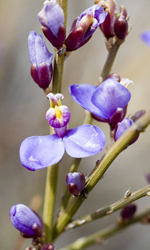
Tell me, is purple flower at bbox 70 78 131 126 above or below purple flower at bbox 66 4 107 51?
below

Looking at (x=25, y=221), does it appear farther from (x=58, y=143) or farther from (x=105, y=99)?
(x=105, y=99)

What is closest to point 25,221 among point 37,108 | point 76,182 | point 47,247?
point 47,247

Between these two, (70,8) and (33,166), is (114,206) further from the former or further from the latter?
(70,8)

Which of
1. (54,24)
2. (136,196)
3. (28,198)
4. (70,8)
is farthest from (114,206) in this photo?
(70,8)

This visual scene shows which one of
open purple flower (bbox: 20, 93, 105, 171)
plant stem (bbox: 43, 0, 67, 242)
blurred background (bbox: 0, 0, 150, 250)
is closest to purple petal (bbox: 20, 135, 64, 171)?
open purple flower (bbox: 20, 93, 105, 171)

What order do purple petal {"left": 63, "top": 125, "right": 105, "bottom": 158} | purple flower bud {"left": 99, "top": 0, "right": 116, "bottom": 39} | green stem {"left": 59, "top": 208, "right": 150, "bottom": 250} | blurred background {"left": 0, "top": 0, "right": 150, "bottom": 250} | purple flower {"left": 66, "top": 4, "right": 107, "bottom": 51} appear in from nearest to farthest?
1. purple petal {"left": 63, "top": 125, "right": 105, "bottom": 158}
2. purple flower {"left": 66, "top": 4, "right": 107, "bottom": 51}
3. purple flower bud {"left": 99, "top": 0, "right": 116, "bottom": 39}
4. green stem {"left": 59, "top": 208, "right": 150, "bottom": 250}
5. blurred background {"left": 0, "top": 0, "right": 150, "bottom": 250}

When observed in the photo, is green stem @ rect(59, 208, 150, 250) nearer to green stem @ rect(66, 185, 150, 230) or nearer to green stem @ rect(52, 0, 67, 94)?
green stem @ rect(66, 185, 150, 230)

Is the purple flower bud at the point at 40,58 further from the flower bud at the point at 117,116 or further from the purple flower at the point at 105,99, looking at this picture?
the flower bud at the point at 117,116

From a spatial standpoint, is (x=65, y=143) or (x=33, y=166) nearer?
(x=33, y=166)
